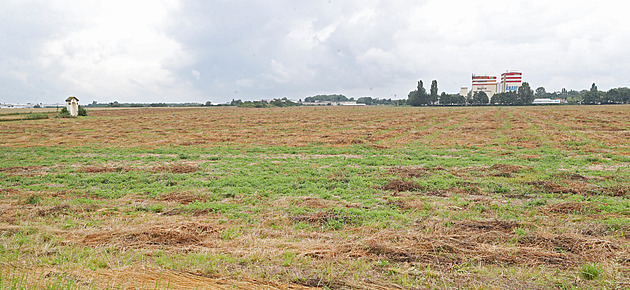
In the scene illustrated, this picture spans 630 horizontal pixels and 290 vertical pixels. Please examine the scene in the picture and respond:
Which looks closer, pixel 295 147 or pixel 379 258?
pixel 379 258

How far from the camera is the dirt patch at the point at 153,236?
5195 millimetres

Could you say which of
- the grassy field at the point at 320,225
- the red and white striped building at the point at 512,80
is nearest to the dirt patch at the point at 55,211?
the grassy field at the point at 320,225

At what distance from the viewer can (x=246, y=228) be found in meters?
5.83

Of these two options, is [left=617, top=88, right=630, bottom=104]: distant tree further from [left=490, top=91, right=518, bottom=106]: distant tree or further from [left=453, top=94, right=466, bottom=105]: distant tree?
[left=453, top=94, right=466, bottom=105]: distant tree

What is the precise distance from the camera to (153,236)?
213 inches

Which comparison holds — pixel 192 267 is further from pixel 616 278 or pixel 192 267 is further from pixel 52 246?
pixel 616 278

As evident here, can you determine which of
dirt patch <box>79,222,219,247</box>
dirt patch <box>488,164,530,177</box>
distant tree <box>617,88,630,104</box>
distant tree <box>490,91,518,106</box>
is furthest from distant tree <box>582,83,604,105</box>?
dirt patch <box>79,222,219,247</box>

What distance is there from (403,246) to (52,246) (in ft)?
17.2

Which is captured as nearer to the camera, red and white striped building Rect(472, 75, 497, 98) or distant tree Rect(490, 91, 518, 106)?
distant tree Rect(490, 91, 518, 106)

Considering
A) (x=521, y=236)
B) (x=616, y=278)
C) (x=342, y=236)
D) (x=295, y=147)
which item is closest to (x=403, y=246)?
(x=342, y=236)

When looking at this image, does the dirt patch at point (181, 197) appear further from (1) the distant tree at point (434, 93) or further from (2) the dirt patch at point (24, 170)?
(1) the distant tree at point (434, 93)

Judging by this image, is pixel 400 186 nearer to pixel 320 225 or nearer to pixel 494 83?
pixel 320 225

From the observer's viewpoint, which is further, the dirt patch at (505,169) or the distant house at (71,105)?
the distant house at (71,105)

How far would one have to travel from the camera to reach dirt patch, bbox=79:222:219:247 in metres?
5.20
